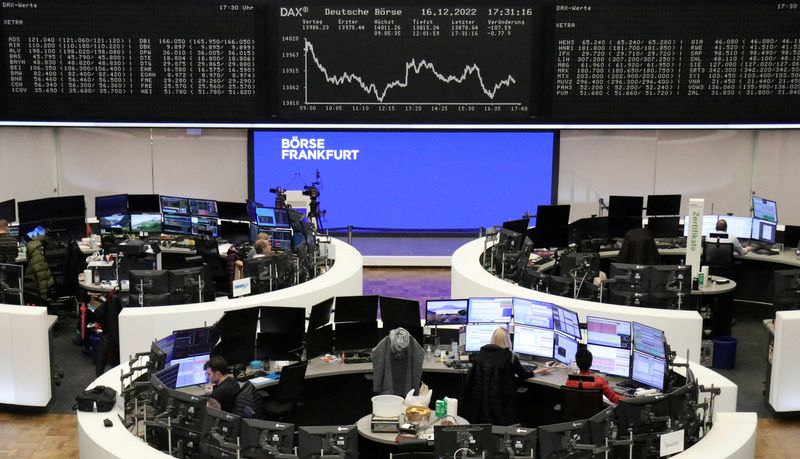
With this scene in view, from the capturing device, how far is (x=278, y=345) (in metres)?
9.48

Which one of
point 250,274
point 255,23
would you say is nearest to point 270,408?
point 250,274

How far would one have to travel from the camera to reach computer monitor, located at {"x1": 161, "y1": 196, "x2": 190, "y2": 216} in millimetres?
14562

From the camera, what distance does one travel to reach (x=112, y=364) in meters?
11.2

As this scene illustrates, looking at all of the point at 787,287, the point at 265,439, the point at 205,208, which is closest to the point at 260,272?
the point at 205,208

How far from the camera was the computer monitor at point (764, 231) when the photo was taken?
13.8m

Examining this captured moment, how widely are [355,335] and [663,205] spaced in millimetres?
6396

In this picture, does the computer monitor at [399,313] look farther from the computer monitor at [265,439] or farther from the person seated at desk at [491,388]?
the computer monitor at [265,439]

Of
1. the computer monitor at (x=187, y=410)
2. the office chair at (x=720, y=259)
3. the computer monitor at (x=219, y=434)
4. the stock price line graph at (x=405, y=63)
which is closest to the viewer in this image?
the computer monitor at (x=219, y=434)

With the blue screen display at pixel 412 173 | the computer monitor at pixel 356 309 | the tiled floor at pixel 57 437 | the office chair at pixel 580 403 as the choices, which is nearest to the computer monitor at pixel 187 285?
the tiled floor at pixel 57 437

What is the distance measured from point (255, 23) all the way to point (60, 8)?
2.74m

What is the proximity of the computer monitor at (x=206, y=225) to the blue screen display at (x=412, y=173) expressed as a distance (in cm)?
193

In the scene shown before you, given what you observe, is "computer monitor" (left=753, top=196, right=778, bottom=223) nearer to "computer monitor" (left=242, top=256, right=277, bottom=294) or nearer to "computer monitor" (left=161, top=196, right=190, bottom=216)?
"computer monitor" (left=242, top=256, right=277, bottom=294)

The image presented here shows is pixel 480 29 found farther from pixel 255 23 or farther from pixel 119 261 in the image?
pixel 119 261

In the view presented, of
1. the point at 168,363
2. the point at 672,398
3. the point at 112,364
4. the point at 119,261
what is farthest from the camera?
the point at 119,261
